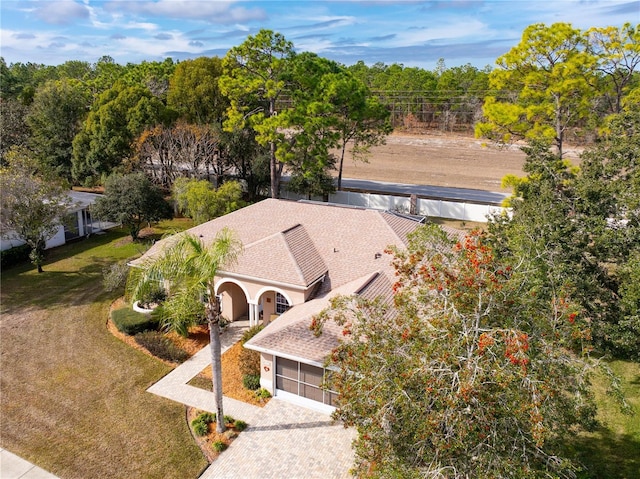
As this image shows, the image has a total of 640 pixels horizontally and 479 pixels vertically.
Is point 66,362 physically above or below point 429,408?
below

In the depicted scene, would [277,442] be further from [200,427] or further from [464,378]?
[464,378]

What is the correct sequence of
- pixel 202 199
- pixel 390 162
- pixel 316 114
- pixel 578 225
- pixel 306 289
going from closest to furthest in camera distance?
pixel 578 225, pixel 306 289, pixel 202 199, pixel 316 114, pixel 390 162

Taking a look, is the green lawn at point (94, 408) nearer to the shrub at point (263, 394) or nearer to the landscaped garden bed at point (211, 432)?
the landscaped garden bed at point (211, 432)

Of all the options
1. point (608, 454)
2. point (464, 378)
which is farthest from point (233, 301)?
point (608, 454)

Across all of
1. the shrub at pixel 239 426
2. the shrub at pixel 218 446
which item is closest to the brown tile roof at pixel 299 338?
the shrub at pixel 239 426

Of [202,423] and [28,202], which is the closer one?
[202,423]

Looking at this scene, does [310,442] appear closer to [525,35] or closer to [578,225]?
[578,225]

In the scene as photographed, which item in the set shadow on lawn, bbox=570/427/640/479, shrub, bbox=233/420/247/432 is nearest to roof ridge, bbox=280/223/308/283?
shrub, bbox=233/420/247/432

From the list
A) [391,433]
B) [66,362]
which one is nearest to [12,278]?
[66,362]

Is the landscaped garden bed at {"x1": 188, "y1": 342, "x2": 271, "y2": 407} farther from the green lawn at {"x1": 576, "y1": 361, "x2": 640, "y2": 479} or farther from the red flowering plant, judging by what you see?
the green lawn at {"x1": 576, "y1": 361, "x2": 640, "y2": 479}
